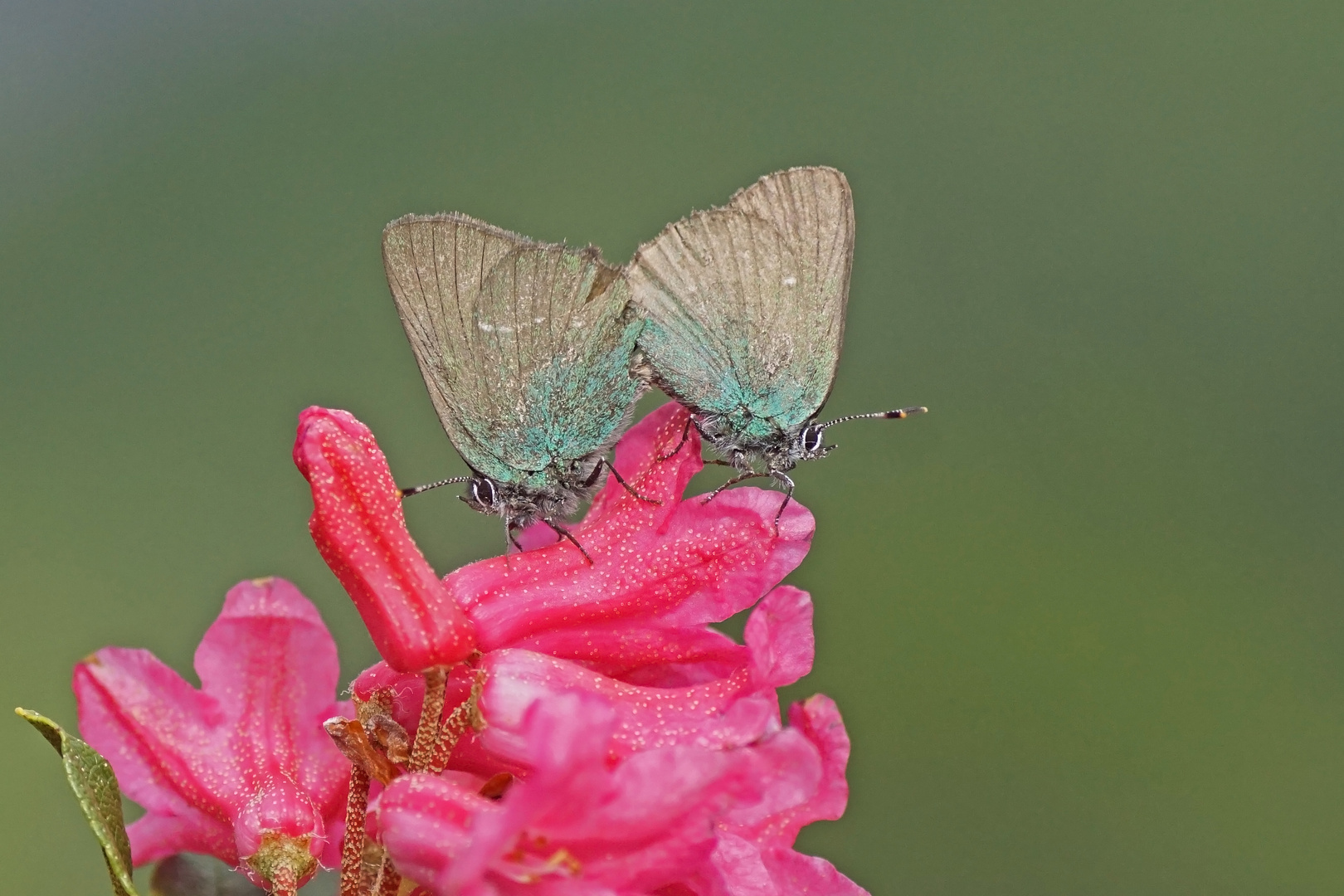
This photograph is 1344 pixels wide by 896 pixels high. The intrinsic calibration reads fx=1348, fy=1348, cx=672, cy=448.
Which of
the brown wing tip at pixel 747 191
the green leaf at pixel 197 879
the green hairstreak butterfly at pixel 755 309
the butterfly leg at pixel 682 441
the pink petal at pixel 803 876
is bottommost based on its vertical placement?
the pink petal at pixel 803 876

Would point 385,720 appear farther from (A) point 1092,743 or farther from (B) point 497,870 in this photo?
(A) point 1092,743

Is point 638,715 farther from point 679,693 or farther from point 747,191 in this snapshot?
point 747,191

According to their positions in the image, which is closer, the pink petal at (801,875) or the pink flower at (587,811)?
the pink flower at (587,811)

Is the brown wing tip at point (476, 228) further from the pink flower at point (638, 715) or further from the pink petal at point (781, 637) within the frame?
the pink petal at point (781, 637)

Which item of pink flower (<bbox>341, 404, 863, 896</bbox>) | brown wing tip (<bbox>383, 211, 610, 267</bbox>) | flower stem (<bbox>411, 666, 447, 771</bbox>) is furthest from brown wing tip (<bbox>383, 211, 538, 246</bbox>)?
flower stem (<bbox>411, 666, 447, 771</bbox>)

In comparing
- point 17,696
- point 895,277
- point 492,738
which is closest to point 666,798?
point 492,738

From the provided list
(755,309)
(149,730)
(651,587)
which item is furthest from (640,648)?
(149,730)

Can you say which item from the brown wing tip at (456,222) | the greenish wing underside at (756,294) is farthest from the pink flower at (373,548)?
the greenish wing underside at (756,294)
